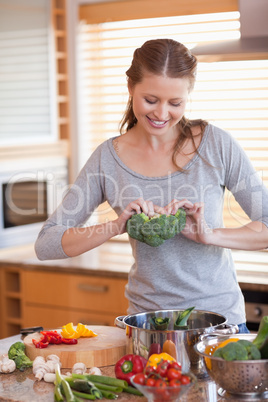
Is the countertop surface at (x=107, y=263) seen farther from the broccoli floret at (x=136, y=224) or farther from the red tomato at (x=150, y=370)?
the red tomato at (x=150, y=370)

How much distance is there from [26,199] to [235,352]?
8.06ft

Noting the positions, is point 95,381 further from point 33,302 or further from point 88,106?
point 88,106

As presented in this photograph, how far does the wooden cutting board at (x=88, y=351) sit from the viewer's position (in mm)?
1723

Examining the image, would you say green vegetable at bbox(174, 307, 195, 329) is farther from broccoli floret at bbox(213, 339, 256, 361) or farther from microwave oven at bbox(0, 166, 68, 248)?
microwave oven at bbox(0, 166, 68, 248)

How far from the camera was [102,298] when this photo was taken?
10.5 feet

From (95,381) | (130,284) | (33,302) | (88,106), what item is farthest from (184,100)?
(88,106)

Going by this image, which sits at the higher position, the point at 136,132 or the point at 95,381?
the point at 136,132

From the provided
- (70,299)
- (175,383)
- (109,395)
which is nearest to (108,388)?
(109,395)

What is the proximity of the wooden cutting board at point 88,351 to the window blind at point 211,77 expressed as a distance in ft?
5.49

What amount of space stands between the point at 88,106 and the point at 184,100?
2150mm

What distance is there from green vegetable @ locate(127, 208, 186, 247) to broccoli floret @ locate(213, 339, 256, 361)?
Answer: 0.42 m

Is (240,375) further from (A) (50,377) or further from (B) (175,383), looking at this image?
(A) (50,377)

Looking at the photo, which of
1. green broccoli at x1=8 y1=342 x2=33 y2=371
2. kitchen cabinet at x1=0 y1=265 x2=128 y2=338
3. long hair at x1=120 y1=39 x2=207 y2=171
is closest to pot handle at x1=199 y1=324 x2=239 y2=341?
green broccoli at x1=8 y1=342 x2=33 y2=371

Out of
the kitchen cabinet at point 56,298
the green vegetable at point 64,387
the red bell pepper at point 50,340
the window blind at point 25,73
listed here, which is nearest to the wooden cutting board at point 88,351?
the red bell pepper at point 50,340
